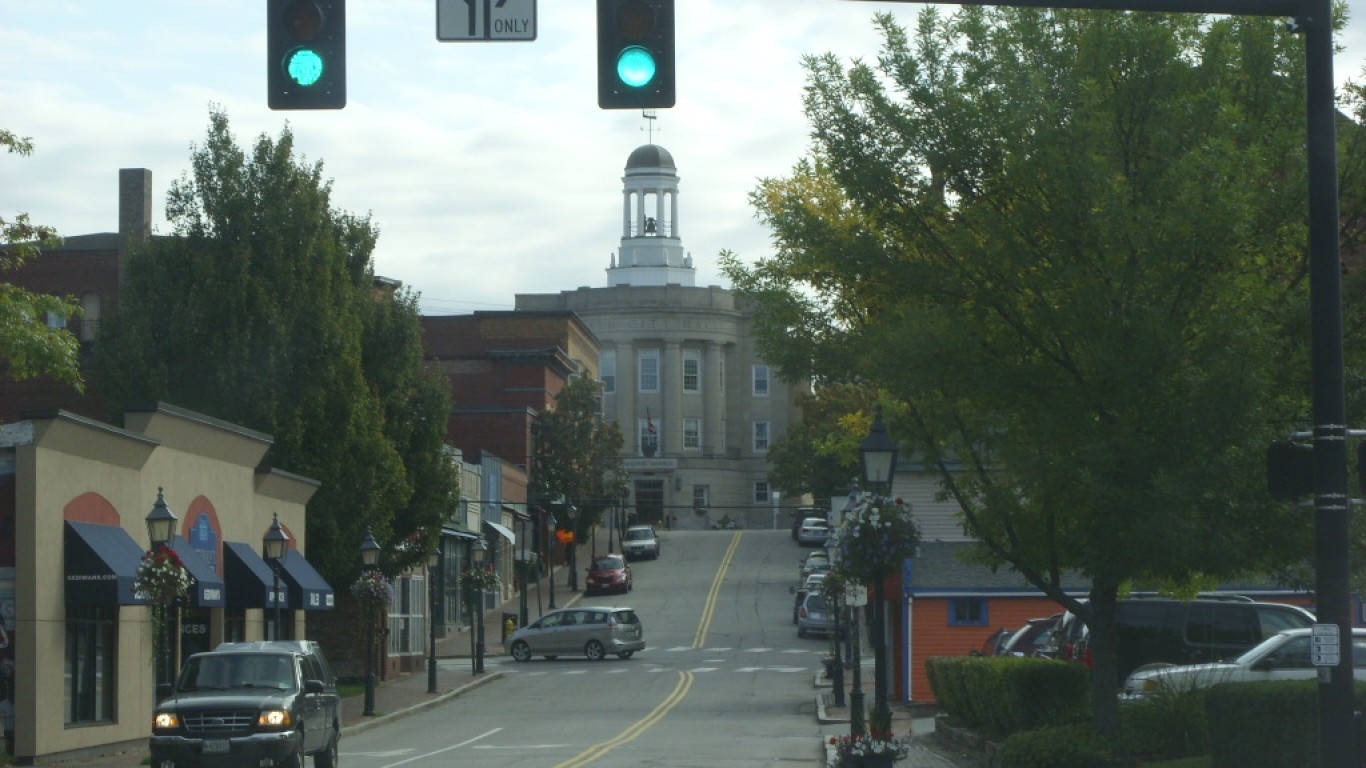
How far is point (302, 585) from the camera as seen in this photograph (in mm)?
35312

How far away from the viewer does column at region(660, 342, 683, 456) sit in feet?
382

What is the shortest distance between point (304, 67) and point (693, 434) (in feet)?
359

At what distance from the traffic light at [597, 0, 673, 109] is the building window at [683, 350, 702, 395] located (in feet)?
353

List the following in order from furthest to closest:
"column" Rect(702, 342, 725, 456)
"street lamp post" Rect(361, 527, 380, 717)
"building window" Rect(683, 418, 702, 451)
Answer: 1. "building window" Rect(683, 418, 702, 451)
2. "column" Rect(702, 342, 725, 456)
3. "street lamp post" Rect(361, 527, 380, 717)

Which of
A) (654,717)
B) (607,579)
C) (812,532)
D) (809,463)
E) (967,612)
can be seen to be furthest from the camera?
(809,463)

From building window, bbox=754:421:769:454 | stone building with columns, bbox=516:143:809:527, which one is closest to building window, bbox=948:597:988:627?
stone building with columns, bbox=516:143:809:527

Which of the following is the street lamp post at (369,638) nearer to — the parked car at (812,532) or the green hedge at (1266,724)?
the green hedge at (1266,724)

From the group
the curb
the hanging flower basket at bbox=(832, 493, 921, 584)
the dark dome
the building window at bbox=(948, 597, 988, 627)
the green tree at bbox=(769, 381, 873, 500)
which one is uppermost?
the dark dome

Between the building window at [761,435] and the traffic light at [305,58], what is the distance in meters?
113

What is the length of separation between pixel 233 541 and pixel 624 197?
89222 mm

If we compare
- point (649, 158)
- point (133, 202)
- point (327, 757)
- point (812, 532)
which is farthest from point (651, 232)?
point (327, 757)

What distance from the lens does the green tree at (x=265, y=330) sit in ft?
125

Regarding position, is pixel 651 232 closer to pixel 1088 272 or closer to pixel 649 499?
pixel 649 499

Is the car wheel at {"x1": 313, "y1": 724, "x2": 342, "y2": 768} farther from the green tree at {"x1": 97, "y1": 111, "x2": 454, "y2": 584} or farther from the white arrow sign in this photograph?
the green tree at {"x1": 97, "y1": 111, "x2": 454, "y2": 584}
